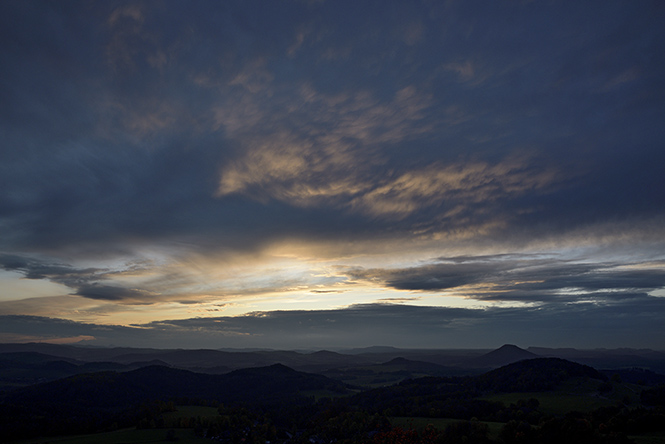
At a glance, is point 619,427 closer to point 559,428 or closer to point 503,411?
point 559,428

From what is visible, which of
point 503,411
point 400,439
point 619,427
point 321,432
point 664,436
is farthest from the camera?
point 321,432

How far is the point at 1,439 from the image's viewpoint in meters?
165

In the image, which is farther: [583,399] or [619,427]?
[583,399]

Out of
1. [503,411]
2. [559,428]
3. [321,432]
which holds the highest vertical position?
[559,428]

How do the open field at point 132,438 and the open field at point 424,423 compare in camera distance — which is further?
the open field at point 132,438

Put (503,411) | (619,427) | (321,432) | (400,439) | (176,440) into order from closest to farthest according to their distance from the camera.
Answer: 1. (619,427)
2. (400,439)
3. (503,411)
4. (176,440)
5. (321,432)

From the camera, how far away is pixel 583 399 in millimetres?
172250

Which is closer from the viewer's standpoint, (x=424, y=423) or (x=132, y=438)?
(x=424, y=423)

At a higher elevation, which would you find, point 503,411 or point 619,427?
point 619,427

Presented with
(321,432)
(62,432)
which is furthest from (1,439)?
(321,432)

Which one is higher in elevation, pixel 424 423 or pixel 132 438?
pixel 424 423

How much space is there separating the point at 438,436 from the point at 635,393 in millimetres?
134335

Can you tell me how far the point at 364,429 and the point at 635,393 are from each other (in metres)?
145

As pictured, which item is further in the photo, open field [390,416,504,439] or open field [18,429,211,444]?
open field [18,429,211,444]
